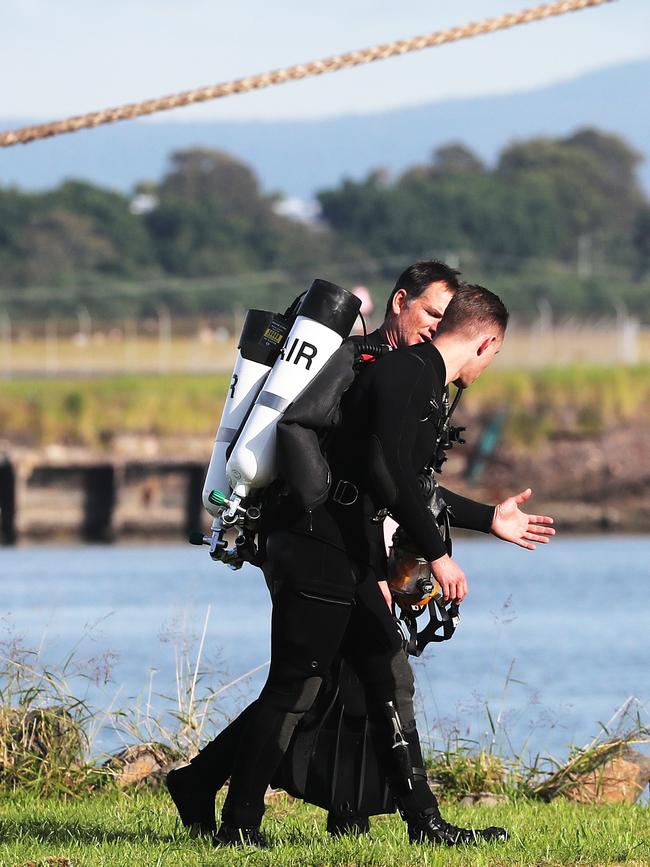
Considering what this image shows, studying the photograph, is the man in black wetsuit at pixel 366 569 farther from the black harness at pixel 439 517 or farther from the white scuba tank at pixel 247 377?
the white scuba tank at pixel 247 377

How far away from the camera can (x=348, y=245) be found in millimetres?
102688

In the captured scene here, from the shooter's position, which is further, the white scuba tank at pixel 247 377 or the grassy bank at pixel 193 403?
the grassy bank at pixel 193 403

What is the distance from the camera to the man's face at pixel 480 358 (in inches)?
258

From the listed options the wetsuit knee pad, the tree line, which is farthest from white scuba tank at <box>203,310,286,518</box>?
the tree line

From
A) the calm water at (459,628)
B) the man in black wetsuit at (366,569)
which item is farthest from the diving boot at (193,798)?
the calm water at (459,628)

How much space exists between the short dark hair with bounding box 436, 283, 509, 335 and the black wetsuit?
18 centimetres

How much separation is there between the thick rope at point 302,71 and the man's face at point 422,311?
972 millimetres

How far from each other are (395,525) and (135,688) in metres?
11.0

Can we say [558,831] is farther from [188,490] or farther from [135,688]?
[188,490]

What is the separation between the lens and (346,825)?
22.1ft

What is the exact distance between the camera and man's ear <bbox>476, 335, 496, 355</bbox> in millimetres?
6555

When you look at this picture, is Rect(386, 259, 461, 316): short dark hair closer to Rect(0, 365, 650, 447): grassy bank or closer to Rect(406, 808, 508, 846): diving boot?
Rect(406, 808, 508, 846): diving boot

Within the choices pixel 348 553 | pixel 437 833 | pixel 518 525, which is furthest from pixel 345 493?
pixel 437 833

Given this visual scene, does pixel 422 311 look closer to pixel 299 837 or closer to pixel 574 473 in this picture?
pixel 299 837
